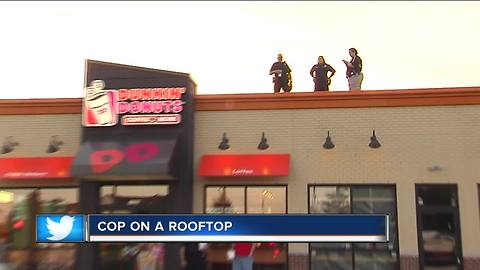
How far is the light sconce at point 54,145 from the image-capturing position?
14.0 meters

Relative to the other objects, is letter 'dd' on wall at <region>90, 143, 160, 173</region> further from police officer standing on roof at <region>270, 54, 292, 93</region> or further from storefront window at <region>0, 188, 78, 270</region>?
police officer standing on roof at <region>270, 54, 292, 93</region>

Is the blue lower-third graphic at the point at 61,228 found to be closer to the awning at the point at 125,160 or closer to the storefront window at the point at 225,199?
the awning at the point at 125,160

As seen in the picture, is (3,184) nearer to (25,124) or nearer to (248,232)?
(25,124)

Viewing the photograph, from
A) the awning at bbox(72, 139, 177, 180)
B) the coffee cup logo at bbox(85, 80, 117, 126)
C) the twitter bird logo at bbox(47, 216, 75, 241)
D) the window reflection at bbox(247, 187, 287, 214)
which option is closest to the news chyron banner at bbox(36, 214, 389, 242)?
the twitter bird logo at bbox(47, 216, 75, 241)

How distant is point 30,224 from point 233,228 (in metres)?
8.46

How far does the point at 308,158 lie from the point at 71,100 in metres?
5.96

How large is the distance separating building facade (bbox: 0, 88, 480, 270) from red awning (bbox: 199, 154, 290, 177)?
3cm

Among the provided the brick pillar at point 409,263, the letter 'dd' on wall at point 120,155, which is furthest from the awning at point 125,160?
the brick pillar at point 409,263

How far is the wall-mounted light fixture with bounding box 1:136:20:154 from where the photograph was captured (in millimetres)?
14203

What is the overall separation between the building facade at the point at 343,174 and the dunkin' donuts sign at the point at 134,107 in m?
0.71

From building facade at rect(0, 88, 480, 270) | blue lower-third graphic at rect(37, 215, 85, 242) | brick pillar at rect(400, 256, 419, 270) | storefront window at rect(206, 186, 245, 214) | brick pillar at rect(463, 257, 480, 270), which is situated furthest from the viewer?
storefront window at rect(206, 186, 245, 214)

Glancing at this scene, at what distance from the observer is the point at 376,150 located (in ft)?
43.2

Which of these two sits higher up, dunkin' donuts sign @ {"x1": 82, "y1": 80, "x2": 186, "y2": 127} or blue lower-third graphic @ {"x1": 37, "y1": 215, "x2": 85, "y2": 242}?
dunkin' donuts sign @ {"x1": 82, "y1": 80, "x2": 186, "y2": 127}

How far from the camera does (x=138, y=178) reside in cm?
1342
